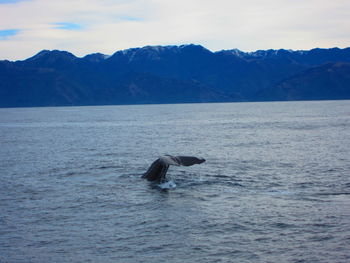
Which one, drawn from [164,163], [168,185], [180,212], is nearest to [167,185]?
[168,185]

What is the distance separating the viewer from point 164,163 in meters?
39.3

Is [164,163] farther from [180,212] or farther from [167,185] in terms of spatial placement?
[180,212]

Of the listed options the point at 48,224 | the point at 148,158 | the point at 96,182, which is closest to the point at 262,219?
the point at 48,224

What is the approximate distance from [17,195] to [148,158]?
23145mm

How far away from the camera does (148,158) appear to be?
191 ft

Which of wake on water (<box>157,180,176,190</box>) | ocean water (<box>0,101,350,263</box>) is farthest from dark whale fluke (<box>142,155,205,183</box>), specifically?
ocean water (<box>0,101,350,263</box>)

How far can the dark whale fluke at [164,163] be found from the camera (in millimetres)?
38812

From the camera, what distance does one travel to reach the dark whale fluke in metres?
38.8

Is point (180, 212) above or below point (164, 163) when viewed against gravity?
below

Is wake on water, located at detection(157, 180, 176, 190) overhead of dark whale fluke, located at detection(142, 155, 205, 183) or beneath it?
beneath

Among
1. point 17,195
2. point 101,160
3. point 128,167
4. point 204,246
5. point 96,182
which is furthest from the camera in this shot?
point 101,160

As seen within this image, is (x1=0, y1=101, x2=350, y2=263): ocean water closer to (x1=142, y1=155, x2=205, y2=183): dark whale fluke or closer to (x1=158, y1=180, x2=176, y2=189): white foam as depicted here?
(x1=158, y1=180, x2=176, y2=189): white foam

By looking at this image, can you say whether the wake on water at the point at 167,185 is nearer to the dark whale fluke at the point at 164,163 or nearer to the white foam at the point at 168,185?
the white foam at the point at 168,185

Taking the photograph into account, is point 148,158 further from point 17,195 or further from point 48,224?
point 48,224
